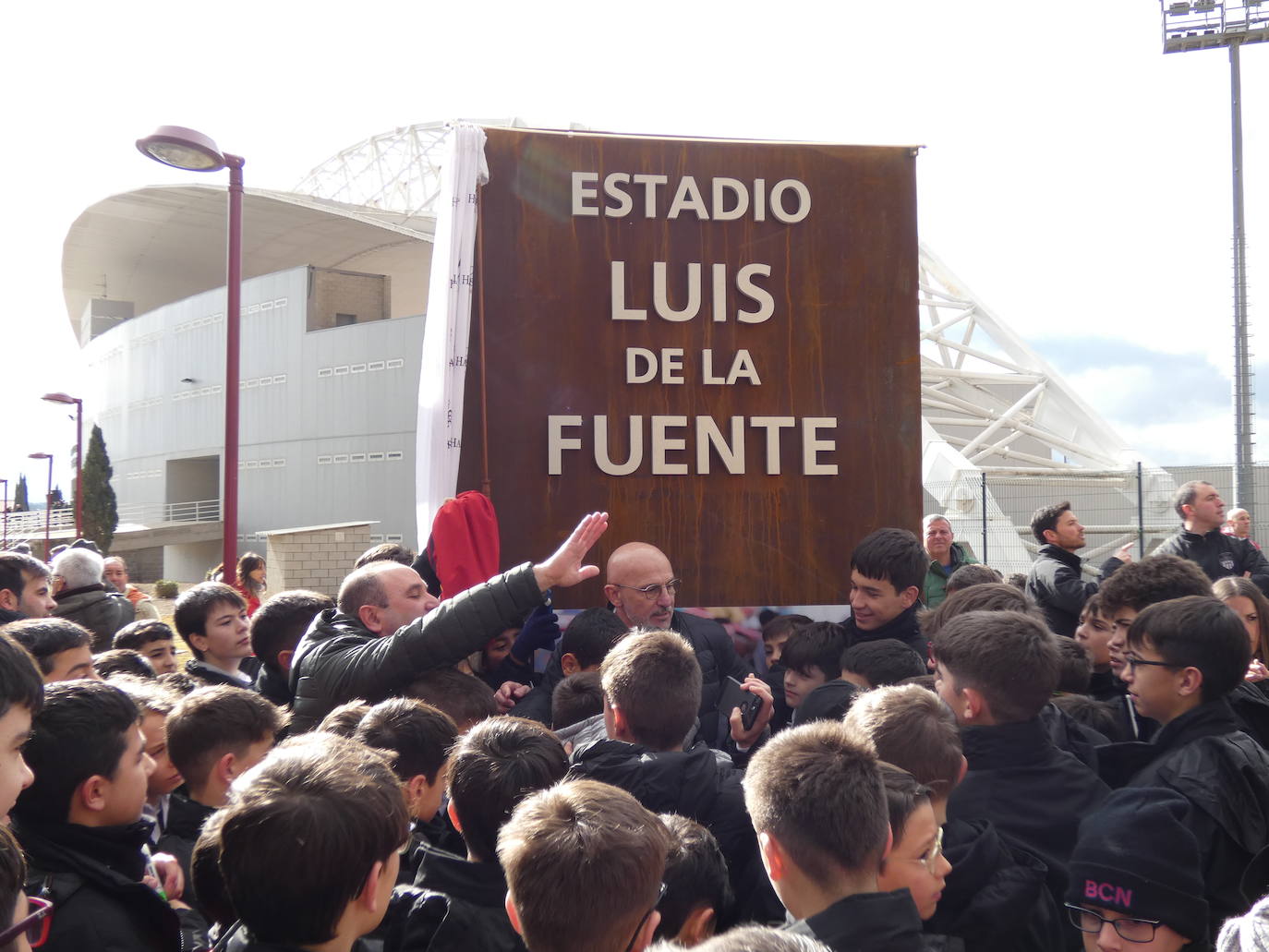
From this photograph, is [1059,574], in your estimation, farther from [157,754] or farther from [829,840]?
[157,754]

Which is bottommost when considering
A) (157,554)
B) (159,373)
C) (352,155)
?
(157,554)

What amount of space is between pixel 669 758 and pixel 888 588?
67.5 inches

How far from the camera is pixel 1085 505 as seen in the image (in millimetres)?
17281

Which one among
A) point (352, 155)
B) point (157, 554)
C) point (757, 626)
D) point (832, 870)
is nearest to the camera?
point (832, 870)

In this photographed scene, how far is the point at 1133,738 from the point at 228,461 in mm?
6402

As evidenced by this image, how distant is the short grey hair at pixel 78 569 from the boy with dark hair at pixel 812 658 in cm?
377

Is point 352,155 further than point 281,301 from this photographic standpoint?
Yes

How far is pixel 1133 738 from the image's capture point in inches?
128

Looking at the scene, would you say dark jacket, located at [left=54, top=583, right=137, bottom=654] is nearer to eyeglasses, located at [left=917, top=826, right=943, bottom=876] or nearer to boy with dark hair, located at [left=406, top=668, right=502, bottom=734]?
boy with dark hair, located at [left=406, top=668, right=502, bottom=734]

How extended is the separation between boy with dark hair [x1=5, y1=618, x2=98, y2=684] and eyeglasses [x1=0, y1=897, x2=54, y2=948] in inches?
58.9

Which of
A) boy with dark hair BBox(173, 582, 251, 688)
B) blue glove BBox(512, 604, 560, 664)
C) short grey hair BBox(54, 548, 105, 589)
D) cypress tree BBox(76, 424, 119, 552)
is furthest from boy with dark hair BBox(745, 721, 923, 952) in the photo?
cypress tree BBox(76, 424, 119, 552)

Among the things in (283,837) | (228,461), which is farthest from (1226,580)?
(228,461)

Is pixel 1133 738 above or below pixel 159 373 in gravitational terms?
below

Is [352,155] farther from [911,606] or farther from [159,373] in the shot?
[911,606]
